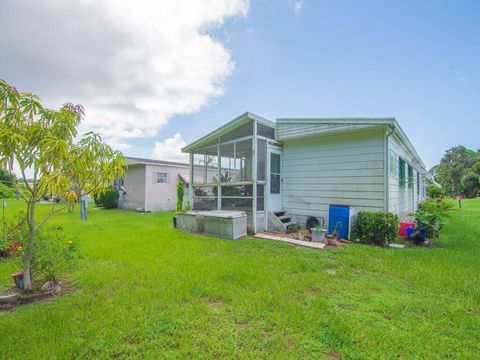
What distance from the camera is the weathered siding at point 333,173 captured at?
6297mm

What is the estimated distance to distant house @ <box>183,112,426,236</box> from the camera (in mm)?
6324

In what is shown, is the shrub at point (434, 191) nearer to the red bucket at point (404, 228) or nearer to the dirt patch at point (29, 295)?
the red bucket at point (404, 228)

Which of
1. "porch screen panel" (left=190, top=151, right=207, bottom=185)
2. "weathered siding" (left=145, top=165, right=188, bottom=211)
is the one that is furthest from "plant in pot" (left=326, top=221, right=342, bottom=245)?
"weathered siding" (left=145, top=165, right=188, bottom=211)

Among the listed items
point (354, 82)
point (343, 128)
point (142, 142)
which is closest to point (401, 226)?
point (343, 128)

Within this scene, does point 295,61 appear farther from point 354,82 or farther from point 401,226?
point 401,226

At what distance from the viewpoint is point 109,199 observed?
15.4m

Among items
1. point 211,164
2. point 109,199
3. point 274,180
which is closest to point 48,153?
point 274,180

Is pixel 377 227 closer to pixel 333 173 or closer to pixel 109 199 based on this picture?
pixel 333 173

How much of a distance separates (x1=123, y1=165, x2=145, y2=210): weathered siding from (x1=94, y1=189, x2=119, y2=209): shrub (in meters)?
1.00

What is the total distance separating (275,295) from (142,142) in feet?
58.3

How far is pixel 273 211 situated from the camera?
769 cm

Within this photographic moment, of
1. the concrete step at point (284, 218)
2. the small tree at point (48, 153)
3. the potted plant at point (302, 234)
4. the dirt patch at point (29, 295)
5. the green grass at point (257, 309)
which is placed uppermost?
the small tree at point (48, 153)

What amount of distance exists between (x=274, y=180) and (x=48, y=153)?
20.7 ft

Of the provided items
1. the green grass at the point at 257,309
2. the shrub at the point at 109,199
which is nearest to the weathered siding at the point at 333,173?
the green grass at the point at 257,309
